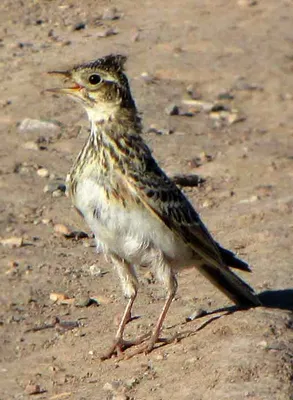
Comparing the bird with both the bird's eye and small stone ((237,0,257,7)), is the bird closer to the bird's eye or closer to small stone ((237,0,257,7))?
the bird's eye

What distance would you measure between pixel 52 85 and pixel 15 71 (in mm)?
705

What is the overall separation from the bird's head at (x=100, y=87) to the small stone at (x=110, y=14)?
302 inches

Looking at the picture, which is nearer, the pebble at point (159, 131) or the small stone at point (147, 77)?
the pebble at point (159, 131)

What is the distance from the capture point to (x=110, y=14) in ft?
53.7

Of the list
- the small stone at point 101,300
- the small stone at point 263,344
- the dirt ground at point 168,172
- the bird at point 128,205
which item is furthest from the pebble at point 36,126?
the small stone at point 263,344

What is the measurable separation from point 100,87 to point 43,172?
3422 mm

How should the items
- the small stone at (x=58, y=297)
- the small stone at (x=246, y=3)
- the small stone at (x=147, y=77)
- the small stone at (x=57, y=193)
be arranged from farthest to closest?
1. the small stone at (x=246, y=3)
2. the small stone at (x=147, y=77)
3. the small stone at (x=57, y=193)
4. the small stone at (x=58, y=297)

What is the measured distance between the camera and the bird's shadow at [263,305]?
338 inches

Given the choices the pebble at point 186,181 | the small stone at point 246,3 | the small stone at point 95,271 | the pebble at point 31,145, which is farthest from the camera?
the small stone at point 246,3

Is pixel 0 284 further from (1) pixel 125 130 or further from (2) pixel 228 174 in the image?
(2) pixel 228 174

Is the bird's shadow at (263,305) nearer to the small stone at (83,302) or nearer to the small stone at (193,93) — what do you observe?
the small stone at (83,302)

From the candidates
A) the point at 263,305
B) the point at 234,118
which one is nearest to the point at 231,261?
the point at 263,305

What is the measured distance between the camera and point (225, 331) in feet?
27.3

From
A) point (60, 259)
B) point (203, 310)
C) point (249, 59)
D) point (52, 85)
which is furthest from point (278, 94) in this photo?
point (203, 310)
